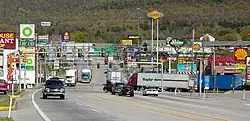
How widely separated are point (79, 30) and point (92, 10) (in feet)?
30.8

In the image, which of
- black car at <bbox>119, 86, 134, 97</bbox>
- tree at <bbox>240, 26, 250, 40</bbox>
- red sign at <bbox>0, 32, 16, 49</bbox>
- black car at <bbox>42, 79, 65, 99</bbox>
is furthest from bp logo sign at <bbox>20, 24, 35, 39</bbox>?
tree at <bbox>240, 26, 250, 40</bbox>

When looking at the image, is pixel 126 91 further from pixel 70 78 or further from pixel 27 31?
pixel 70 78

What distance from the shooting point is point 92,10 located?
178 m

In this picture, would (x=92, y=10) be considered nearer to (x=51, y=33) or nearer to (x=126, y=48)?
(x=51, y=33)

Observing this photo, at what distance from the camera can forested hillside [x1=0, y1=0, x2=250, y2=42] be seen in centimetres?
16750

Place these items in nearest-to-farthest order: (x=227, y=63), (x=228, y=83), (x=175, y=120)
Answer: (x=175, y=120)
(x=228, y=83)
(x=227, y=63)

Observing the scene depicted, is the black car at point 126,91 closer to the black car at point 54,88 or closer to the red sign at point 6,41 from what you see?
the black car at point 54,88

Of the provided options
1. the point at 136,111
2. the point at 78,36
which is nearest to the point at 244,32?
the point at 78,36

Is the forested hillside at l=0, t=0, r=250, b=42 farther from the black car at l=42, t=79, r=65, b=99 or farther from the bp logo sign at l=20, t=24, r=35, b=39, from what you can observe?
the black car at l=42, t=79, r=65, b=99

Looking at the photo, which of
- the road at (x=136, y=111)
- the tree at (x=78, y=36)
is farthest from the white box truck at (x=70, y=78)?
the road at (x=136, y=111)

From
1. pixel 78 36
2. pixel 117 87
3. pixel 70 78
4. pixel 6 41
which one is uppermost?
pixel 78 36

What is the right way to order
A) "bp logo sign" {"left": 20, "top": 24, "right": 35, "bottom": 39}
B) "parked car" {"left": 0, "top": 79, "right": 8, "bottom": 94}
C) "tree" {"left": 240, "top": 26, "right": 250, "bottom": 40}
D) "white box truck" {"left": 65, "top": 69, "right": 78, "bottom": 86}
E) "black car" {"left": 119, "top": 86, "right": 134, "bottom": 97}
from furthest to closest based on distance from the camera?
"tree" {"left": 240, "top": 26, "right": 250, "bottom": 40}
"white box truck" {"left": 65, "top": 69, "right": 78, "bottom": 86}
"bp logo sign" {"left": 20, "top": 24, "right": 35, "bottom": 39}
"black car" {"left": 119, "top": 86, "right": 134, "bottom": 97}
"parked car" {"left": 0, "top": 79, "right": 8, "bottom": 94}

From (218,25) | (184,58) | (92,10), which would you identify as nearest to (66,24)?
(92,10)

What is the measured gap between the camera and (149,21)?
172 m
